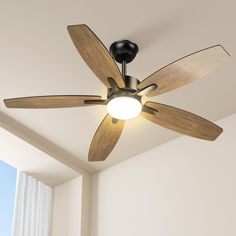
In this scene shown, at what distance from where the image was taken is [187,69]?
1.88 m

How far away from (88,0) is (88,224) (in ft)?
6.64

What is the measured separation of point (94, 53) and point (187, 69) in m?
0.42

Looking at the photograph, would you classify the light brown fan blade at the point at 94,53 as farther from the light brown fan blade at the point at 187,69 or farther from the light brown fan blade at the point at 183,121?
the light brown fan blade at the point at 183,121

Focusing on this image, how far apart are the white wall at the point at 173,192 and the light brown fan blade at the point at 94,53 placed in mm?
1327

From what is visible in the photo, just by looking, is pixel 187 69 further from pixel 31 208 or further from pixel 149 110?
pixel 31 208

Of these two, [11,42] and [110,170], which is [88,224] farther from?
[11,42]

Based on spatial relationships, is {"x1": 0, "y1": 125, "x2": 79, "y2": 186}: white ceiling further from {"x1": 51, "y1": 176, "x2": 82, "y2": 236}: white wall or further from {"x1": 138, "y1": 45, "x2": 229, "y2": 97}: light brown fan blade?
{"x1": 138, "y1": 45, "x2": 229, "y2": 97}: light brown fan blade

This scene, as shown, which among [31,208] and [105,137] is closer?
[105,137]

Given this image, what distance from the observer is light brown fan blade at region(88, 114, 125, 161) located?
218cm

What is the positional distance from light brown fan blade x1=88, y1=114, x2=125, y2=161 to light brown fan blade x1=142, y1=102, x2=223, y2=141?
161mm

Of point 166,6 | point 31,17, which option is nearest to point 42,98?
point 31,17

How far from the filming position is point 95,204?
3580mm

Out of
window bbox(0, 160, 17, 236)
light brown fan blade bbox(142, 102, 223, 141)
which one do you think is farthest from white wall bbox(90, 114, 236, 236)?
light brown fan blade bbox(142, 102, 223, 141)

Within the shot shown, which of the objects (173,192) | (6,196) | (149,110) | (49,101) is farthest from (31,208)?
(149,110)
